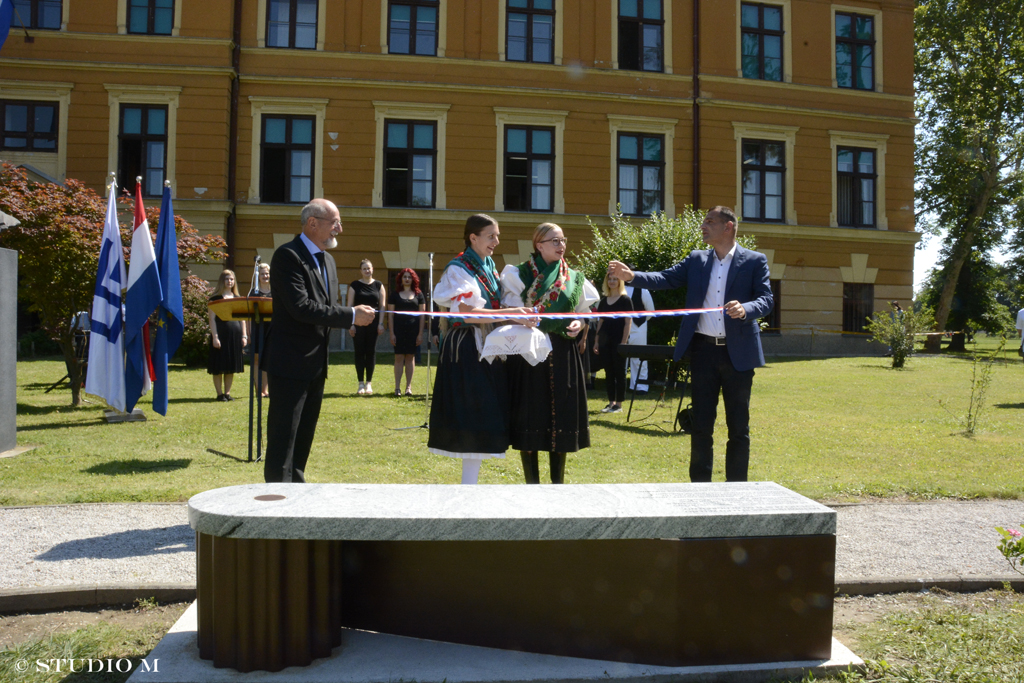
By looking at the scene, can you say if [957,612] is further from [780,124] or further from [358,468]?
[780,124]

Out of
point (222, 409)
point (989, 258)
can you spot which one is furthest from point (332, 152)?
point (989, 258)

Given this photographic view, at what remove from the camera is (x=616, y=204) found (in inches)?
918

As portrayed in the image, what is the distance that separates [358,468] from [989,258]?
42.4 m

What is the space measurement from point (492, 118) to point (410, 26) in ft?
11.3

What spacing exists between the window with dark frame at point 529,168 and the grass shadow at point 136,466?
17.1 metres

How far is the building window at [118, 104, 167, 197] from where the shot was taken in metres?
21.3

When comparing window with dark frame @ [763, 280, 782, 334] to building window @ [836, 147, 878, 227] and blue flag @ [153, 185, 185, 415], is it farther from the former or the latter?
blue flag @ [153, 185, 185, 415]

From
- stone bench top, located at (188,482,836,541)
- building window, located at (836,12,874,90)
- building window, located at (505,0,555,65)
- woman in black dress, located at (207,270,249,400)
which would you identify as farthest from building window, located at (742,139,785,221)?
stone bench top, located at (188,482,836,541)

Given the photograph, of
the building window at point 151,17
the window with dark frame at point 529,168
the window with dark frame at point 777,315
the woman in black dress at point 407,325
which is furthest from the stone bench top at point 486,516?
the window with dark frame at point 777,315

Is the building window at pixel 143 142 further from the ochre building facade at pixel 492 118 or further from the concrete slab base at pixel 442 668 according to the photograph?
the concrete slab base at pixel 442 668

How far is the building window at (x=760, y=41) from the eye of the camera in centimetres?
2431

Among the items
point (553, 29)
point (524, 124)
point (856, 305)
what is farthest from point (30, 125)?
point (856, 305)

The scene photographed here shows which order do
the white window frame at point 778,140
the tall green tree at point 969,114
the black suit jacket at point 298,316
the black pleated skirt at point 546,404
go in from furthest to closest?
the tall green tree at point 969,114 → the white window frame at point 778,140 → the black pleated skirt at point 546,404 → the black suit jacket at point 298,316

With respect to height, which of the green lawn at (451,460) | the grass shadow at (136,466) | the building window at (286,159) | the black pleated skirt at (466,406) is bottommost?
the grass shadow at (136,466)
